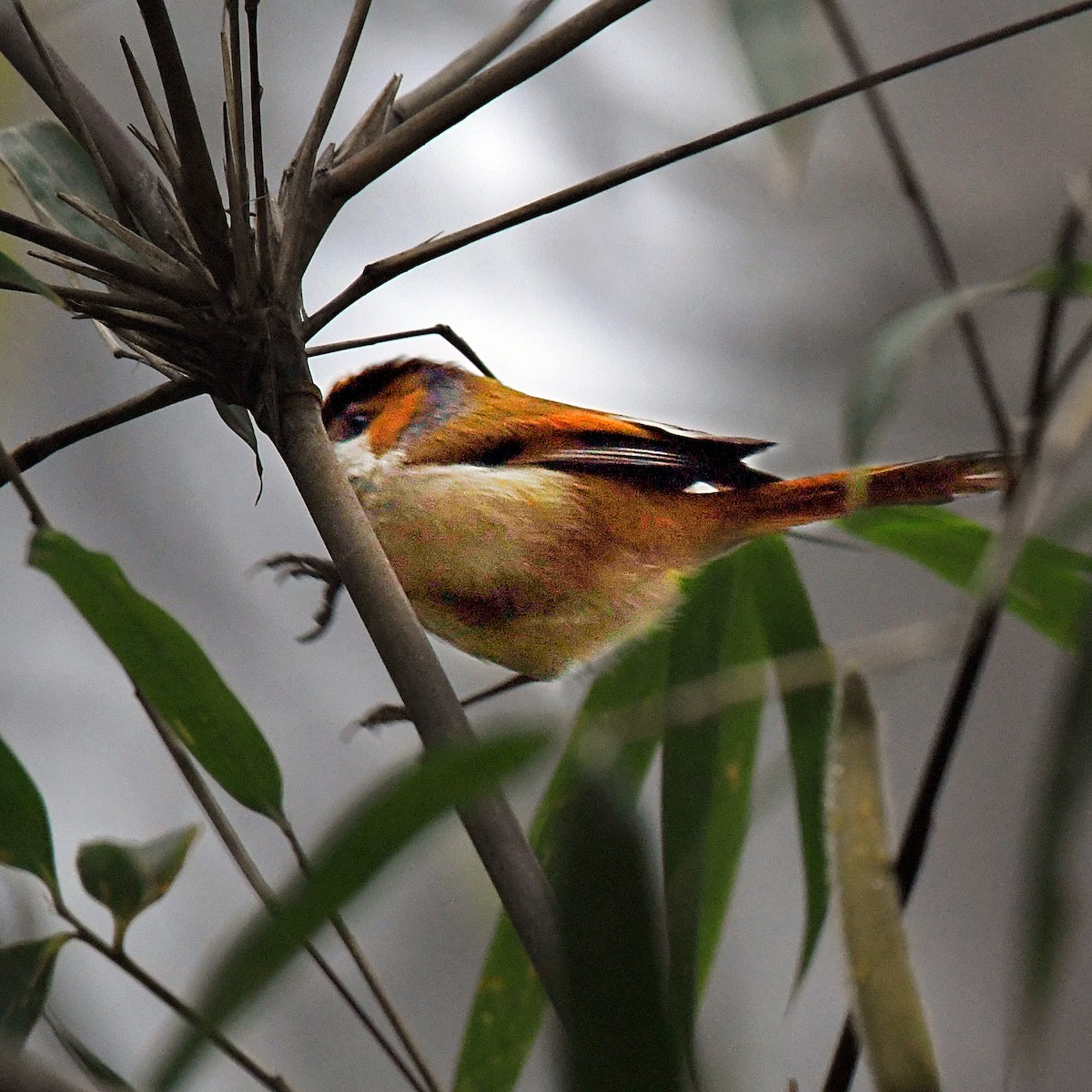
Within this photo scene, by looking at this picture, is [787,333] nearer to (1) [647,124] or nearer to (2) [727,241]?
(2) [727,241]

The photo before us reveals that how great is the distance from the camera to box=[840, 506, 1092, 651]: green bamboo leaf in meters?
0.53

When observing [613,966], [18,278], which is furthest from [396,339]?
[613,966]

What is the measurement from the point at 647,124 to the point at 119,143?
1569 mm

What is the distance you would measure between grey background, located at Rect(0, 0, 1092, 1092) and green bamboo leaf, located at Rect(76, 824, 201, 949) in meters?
0.89

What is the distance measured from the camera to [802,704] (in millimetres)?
537

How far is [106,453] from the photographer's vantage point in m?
1.86

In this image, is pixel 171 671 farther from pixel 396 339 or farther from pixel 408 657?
pixel 396 339

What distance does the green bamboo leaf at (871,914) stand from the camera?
38 centimetres

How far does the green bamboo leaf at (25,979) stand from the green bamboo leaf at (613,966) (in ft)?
0.91

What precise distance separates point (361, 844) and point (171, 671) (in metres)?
0.21

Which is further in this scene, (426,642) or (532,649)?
(532,649)

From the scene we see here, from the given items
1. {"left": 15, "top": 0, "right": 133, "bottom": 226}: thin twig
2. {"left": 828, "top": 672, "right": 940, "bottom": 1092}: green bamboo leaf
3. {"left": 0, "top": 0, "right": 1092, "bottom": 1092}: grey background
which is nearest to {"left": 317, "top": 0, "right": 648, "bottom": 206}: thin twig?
{"left": 15, "top": 0, "right": 133, "bottom": 226}: thin twig

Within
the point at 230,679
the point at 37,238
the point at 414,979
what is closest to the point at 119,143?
the point at 37,238

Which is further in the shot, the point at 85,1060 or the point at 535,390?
the point at 535,390
